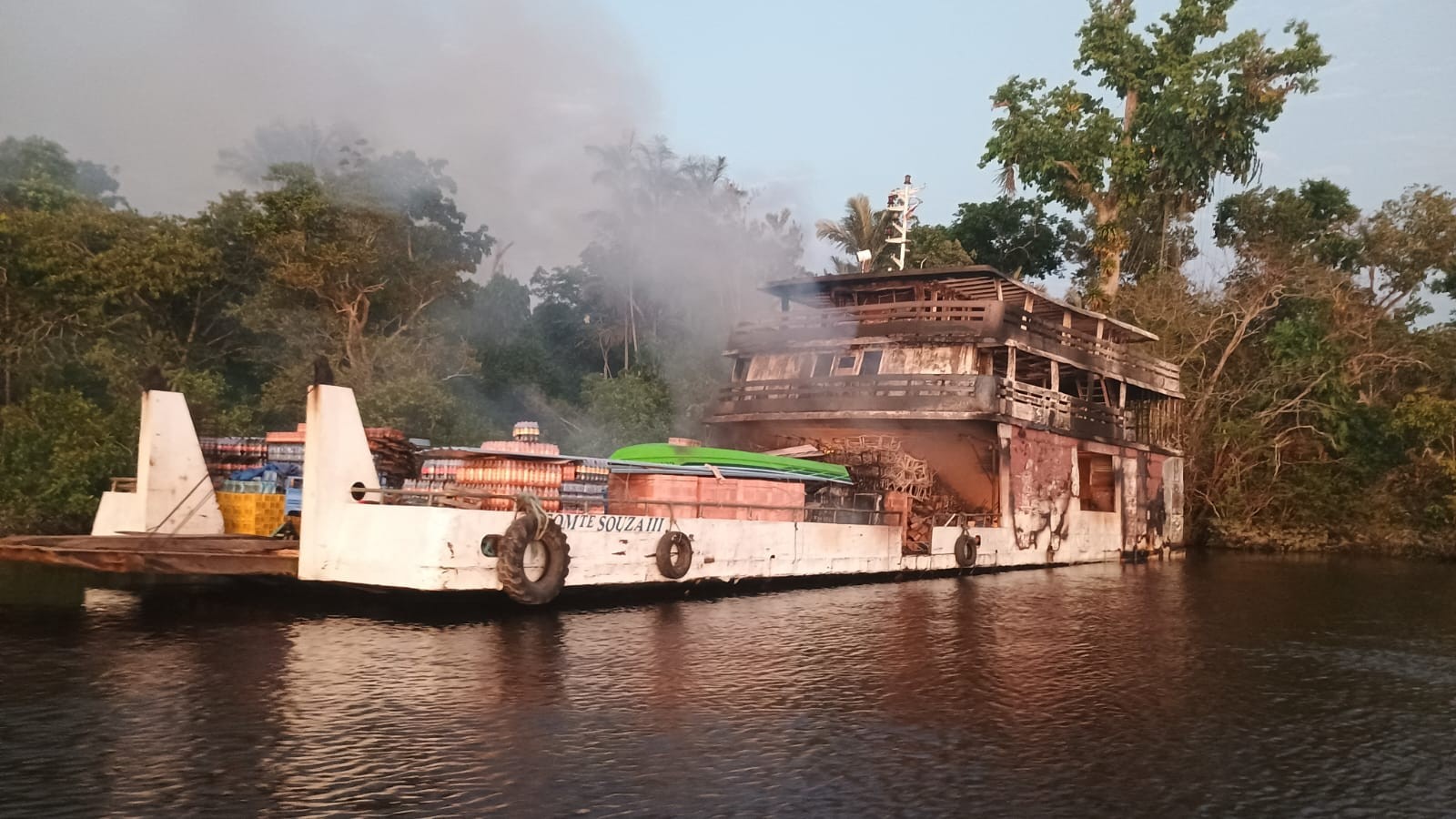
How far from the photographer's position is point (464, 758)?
317 inches

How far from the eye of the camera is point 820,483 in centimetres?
2114

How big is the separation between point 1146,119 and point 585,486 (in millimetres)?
37180

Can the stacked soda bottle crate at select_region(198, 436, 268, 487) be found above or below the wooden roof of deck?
below

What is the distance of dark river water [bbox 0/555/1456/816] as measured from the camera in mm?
7520

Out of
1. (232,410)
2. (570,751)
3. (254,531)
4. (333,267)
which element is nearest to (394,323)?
(333,267)

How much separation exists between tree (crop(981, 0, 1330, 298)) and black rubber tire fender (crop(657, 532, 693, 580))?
3266 cm

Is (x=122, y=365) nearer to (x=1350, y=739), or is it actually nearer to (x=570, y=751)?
(x=570, y=751)

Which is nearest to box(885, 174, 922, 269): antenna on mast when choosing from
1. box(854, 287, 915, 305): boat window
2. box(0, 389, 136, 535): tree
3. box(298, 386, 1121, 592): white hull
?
box(854, 287, 915, 305): boat window

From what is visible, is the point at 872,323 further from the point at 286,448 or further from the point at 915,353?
the point at 286,448

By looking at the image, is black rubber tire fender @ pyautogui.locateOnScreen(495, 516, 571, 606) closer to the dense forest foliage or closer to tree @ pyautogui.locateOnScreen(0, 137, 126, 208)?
the dense forest foliage

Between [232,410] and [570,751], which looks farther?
[232,410]

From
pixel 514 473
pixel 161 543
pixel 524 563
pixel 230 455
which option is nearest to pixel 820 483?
pixel 514 473

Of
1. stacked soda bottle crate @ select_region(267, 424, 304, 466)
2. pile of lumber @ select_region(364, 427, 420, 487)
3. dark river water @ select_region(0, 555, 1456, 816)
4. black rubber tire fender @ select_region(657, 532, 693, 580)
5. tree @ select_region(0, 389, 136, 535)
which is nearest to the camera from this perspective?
dark river water @ select_region(0, 555, 1456, 816)

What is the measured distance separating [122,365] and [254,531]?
1366 cm
